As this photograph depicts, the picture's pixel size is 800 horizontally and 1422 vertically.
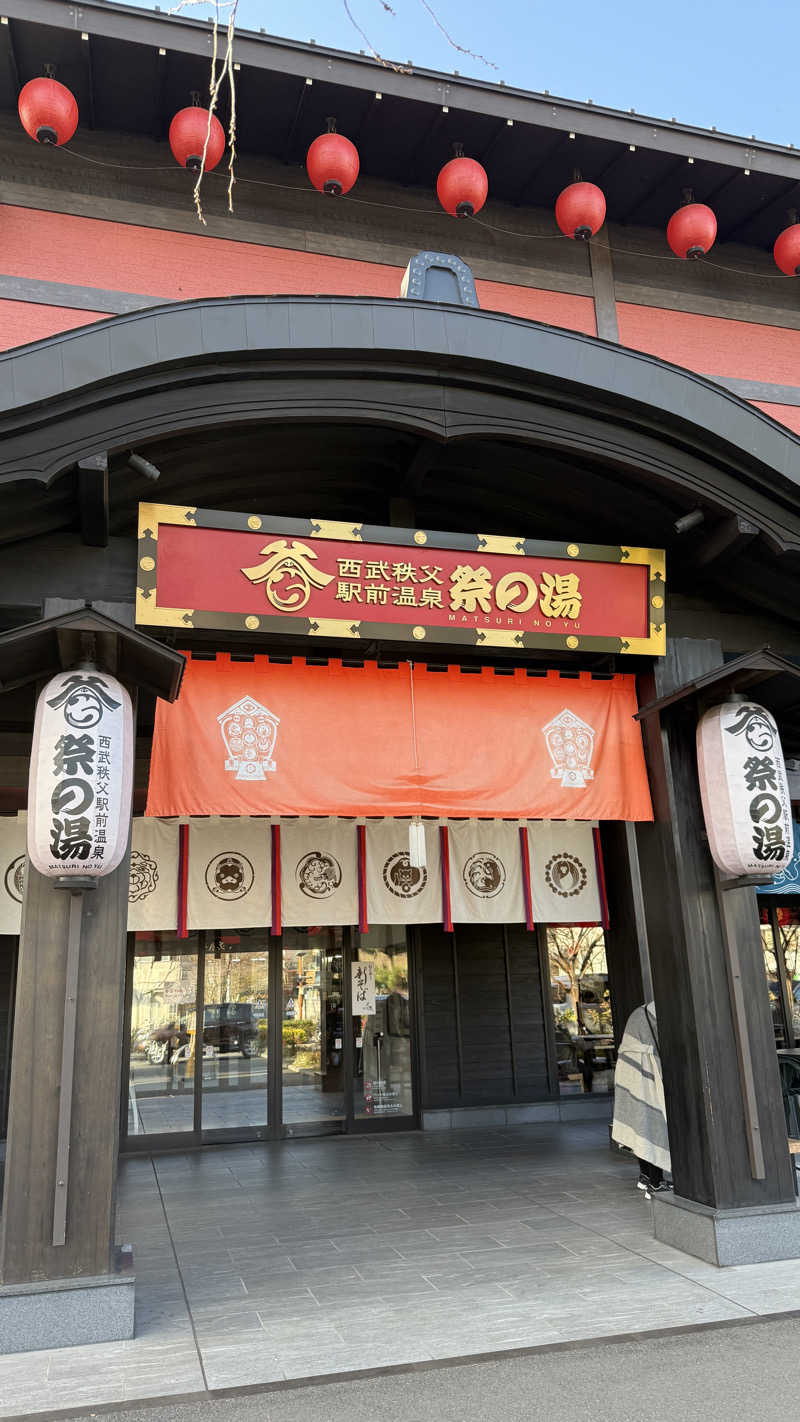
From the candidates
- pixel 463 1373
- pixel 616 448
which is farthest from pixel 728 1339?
pixel 616 448

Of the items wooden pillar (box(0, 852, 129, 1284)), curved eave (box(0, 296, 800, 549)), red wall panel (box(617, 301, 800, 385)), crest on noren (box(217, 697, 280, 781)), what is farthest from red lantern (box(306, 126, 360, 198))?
wooden pillar (box(0, 852, 129, 1284))

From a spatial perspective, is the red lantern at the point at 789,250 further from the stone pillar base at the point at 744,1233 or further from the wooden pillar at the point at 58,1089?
the wooden pillar at the point at 58,1089

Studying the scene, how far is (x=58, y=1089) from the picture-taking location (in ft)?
16.3

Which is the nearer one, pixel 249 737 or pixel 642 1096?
pixel 249 737

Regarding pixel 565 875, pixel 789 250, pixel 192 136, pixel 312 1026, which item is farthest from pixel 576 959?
pixel 192 136

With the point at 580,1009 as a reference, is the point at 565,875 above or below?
above

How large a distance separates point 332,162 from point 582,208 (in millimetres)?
2547

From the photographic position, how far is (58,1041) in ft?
16.5

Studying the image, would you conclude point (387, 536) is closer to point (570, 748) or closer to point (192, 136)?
point (570, 748)

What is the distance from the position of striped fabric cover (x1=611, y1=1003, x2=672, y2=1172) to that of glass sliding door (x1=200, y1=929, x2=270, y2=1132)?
197 inches

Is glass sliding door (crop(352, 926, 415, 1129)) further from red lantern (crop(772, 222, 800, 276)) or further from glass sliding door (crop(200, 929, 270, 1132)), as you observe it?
red lantern (crop(772, 222, 800, 276))

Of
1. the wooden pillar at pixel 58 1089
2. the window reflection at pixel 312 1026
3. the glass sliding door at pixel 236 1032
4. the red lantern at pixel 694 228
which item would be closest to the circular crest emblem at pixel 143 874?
the glass sliding door at pixel 236 1032

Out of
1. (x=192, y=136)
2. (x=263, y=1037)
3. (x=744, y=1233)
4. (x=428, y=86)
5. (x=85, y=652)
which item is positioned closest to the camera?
(x=85, y=652)

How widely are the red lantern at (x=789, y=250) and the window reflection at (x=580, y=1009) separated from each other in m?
8.64
